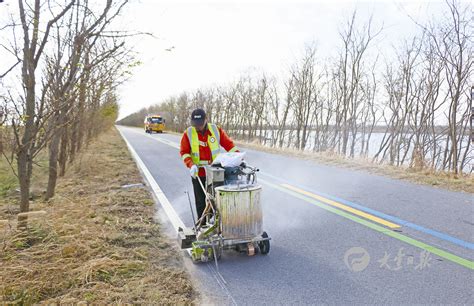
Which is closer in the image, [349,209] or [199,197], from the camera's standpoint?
[199,197]

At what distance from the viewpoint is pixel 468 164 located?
74.6 feet

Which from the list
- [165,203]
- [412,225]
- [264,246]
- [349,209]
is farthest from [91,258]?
[412,225]

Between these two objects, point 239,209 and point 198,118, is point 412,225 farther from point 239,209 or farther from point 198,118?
point 198,118

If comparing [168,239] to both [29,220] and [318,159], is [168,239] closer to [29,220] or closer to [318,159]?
[29,220]

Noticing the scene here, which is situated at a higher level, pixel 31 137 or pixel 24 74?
pixel 24 74

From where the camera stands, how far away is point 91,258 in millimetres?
4020

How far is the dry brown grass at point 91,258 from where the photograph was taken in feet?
10.5

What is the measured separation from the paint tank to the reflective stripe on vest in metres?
0.89

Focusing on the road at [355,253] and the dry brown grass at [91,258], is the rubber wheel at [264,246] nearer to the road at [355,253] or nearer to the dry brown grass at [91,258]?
the road at [355,253]

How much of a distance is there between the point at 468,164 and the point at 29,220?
2515 cm

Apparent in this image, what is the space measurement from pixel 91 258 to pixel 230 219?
1.65 m

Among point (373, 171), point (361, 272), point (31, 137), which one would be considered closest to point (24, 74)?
point (31, 137)

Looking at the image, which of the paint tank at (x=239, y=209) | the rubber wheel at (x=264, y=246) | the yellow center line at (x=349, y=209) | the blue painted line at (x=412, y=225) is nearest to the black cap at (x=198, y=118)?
the paint tank at (x=239, y=209)

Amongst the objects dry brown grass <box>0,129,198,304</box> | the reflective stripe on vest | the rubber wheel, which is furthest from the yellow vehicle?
the rubber wheel
